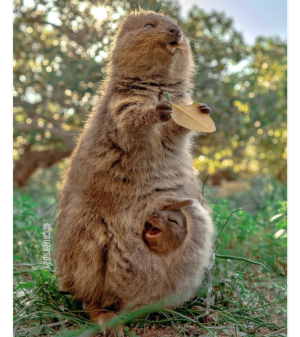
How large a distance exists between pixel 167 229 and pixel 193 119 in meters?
0.52

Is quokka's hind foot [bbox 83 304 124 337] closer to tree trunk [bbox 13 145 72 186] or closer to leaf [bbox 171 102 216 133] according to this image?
leaf [bbox 171 102 216 133]

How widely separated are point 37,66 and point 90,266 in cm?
202

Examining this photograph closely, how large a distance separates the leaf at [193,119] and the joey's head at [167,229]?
0.34 meters

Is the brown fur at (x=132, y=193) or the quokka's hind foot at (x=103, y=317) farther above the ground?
the brown fur at (x=132, y=193)

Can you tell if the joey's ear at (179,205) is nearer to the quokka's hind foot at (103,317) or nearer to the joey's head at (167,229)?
the joey's head at (167,229)

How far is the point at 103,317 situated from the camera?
6.15 feet

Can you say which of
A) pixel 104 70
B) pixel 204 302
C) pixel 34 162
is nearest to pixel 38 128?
pixel 104 70

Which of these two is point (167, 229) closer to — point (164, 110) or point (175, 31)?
point (164, 110)

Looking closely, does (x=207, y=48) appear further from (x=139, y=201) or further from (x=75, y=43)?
(x=139, y=201)

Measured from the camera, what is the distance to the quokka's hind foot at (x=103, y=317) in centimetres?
181

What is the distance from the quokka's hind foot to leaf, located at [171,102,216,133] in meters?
0.97

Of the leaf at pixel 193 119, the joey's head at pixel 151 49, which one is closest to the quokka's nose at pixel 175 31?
the joey's head at pixel 151 49

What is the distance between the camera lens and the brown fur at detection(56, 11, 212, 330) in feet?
6.03

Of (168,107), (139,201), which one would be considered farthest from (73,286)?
(168,107)
